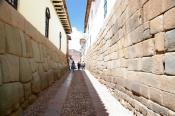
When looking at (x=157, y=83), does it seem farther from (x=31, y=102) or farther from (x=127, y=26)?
(x=31, y=102)

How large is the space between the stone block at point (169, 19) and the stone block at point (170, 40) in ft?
0.24

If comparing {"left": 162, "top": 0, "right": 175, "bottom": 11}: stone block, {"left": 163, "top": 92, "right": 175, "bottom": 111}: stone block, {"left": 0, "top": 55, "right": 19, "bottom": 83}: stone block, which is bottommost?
{"left": 163, "top": 92, "right": 175, "bottom": 111}: stone block

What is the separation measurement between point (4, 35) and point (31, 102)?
2258 millimetres

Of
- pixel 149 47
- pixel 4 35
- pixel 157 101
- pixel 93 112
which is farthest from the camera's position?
pixel 93 112

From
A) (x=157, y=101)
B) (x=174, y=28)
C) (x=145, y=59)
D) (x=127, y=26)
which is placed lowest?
(x=157, y=101)

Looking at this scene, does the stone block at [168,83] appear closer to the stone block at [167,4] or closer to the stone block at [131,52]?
the stone block at [167,4]

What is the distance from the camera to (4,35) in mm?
4258

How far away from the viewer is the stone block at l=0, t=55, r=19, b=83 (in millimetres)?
4133

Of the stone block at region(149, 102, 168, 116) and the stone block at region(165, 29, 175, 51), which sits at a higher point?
the stone block at region(165, 29, 175, 51)

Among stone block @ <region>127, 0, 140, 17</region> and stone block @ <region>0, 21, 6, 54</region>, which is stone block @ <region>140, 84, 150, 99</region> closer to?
stone block @ <region>127, 0, 140, 17</region>

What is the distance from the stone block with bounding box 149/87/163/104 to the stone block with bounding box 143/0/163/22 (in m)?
1.04

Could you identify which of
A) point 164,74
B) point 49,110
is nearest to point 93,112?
point 49,110

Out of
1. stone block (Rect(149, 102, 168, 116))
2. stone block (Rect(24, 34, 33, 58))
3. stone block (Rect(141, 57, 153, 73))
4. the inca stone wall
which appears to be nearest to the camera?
the inca stone wall

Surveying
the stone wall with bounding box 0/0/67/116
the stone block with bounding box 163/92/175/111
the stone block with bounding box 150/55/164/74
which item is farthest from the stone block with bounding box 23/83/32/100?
the stone block with bounding box 163/92/175/111
